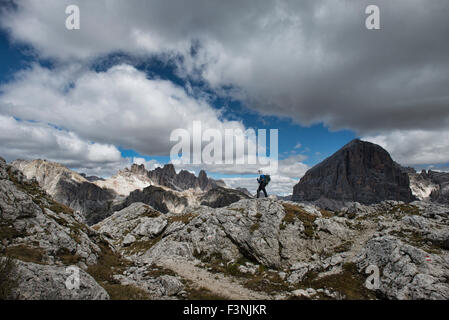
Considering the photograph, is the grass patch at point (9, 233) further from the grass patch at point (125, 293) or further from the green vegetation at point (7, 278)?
the grass patch at point (125, 293)

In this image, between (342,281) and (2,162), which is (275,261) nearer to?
(342,281)

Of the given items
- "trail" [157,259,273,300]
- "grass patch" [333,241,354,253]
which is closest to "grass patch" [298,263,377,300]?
"trail" [157,259,273,300]

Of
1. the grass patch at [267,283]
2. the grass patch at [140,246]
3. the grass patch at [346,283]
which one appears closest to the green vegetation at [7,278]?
the grass patch at [267,283]

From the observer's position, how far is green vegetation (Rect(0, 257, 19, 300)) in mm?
10564

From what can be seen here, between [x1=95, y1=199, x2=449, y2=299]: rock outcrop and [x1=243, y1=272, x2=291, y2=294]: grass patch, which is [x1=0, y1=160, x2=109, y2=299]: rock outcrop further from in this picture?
[x1=243, y1=272, x2=291, y2=294]: grass patch

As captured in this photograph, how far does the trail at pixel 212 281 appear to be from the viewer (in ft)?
64.3

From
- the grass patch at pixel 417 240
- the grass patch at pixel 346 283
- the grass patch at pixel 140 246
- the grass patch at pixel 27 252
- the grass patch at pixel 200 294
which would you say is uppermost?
the grass patch at pixel 27 252

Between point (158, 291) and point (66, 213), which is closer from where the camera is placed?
point (158, 291)

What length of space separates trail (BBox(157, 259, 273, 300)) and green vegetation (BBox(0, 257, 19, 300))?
14285 mm

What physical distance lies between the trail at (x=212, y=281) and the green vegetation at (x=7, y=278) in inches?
562
